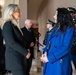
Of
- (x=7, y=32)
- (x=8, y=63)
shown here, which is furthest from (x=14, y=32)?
(x=8, y=63)

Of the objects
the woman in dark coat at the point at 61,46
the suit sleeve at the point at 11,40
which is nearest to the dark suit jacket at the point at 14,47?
the suit sleeve at the point at 11,40

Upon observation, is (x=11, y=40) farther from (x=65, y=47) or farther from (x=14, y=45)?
(x=65, y=47)

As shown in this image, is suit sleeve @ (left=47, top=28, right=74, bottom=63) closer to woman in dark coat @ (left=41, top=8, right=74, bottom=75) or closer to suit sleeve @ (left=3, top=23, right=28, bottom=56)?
woman in dark coat @ (left=41, top=8, right=74, bottom=75)

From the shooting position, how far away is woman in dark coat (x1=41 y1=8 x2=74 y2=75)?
2.15 meters

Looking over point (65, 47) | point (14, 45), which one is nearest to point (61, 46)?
point (65, 47)

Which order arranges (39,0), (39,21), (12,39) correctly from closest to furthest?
1. (12,39)
2. (39,0)
3. (39,21)

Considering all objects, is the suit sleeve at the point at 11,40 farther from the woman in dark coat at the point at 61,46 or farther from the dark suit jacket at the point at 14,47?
the woman in dark coat at the point at 61,46

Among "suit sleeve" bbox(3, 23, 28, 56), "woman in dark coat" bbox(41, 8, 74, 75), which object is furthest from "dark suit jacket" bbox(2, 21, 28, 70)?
"woman in dark coat" bbox(41, 8, 74, 75)

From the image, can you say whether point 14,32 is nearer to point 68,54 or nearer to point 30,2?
point 68,54

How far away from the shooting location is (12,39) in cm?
240

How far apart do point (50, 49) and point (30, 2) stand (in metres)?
6.16

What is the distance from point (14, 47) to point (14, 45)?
2cm

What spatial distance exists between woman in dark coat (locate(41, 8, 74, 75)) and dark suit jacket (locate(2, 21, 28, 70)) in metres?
0.35

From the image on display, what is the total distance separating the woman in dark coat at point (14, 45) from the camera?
2412 mm
